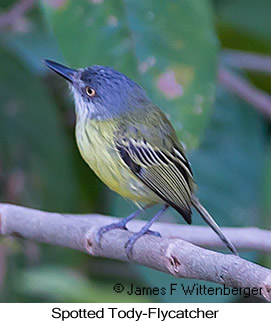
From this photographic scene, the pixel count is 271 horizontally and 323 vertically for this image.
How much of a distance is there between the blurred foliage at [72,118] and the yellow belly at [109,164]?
19 centimetres

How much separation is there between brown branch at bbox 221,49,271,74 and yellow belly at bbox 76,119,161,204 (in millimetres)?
1056

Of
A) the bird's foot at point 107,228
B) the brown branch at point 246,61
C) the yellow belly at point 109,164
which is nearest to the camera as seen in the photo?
the bird's foot at point 107,228

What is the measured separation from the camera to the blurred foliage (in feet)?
7.75

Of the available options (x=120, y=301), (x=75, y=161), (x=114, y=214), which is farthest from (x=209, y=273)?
(x=75, y=161)

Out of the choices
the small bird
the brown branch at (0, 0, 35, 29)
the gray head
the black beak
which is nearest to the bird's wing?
the small bird

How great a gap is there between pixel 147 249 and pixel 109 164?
0.45 m

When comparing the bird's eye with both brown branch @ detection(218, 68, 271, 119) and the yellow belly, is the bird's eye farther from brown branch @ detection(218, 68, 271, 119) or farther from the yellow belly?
brown branch @ detection(218, 68, 271, 119)

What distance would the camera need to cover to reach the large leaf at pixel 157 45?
233 centimetres

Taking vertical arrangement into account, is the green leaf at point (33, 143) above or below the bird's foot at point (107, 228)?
above

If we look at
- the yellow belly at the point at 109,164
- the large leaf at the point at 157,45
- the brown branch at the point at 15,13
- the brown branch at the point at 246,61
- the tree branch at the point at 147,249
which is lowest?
the tree branch at the point at 147,249

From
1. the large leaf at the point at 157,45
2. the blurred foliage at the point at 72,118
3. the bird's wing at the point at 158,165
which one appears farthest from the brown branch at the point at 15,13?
the bird's wing at the point at 158,165

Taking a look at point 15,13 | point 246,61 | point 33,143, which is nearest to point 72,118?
point 33,143

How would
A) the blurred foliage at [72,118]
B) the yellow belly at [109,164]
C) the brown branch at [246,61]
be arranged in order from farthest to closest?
the brown branch at [246,61]
the blurred foliage at [72,118]
the yellow belly at [109,164]

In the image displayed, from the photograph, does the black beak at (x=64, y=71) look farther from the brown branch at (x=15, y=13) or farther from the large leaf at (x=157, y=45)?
the brown branch at (x=15, y=13)
